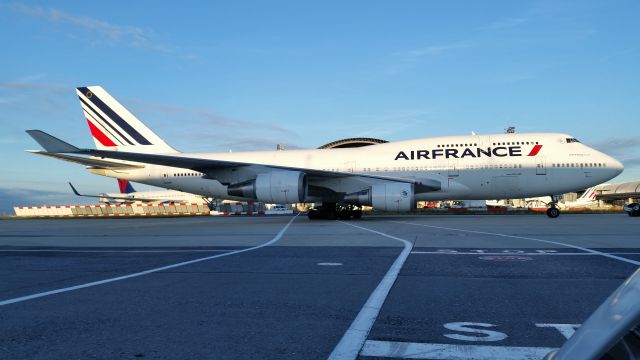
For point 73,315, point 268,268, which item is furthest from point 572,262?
point 73,315

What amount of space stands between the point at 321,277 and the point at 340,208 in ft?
63.3

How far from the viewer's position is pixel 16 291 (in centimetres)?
529

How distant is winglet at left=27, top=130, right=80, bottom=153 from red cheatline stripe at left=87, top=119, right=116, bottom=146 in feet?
28.8

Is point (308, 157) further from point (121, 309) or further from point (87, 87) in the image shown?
point (121, 309)

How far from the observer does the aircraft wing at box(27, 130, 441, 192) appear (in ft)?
63.0

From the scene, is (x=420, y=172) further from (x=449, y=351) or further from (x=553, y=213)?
(x=449, y=351)

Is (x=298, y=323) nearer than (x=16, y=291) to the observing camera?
Yes

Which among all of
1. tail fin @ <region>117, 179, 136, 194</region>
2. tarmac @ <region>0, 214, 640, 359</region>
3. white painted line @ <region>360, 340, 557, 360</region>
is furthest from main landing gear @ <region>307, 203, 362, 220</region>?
tail fin @ <region>117, 179, 136, 194</region>

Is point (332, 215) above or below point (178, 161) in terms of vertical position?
below

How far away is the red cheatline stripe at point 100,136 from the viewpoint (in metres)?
28.3

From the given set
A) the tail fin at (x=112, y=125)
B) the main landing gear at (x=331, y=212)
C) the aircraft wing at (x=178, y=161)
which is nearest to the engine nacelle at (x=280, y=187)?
the aircraft wing at (x=178, y=161)

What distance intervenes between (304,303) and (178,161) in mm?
17585

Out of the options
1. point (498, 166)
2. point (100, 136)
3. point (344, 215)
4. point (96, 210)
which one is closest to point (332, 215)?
point (344, 215)

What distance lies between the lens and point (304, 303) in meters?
4.53
